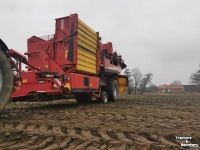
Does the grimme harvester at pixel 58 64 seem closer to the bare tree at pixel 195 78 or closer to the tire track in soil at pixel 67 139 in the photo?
the tire track in soil at pixel 67 139

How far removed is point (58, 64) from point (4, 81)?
9.08ft

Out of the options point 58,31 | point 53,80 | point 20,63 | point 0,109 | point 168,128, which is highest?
point 58,31

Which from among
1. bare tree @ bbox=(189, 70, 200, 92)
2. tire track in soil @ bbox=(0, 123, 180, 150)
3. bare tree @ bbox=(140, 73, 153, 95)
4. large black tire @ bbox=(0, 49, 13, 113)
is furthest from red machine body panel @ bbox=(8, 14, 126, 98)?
bare tree @ bbox=(189, 70, 200, 92)

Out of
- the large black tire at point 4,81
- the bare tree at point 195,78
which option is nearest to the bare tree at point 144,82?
the bare tree at point 195,78

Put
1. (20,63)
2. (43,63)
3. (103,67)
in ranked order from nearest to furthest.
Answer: (20,63), (43,63), (103,67)

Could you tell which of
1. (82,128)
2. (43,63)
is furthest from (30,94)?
(82,128)

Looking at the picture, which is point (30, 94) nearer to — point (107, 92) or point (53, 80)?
point (53, 80)

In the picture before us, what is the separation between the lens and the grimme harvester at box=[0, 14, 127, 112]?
15.7ft

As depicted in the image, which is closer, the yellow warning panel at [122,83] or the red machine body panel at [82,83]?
the red machine body panel at [82,83]

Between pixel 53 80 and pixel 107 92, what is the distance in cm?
478

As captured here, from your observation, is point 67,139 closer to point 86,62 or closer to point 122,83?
point 86,62

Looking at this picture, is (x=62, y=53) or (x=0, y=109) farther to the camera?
(x=62, y=53)

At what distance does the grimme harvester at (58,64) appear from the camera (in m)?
4.77

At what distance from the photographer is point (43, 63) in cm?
646
